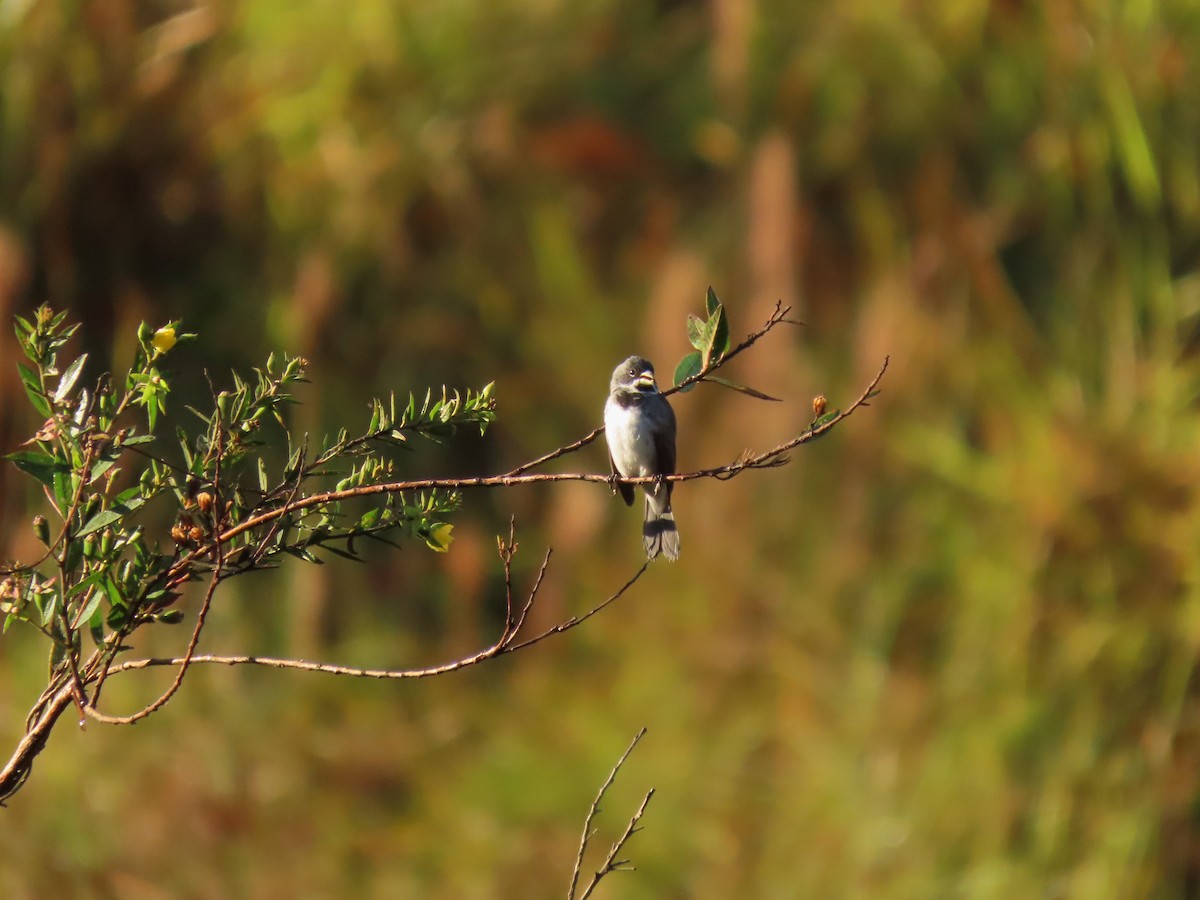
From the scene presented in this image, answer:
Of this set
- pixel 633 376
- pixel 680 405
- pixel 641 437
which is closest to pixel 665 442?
pixel 641 437

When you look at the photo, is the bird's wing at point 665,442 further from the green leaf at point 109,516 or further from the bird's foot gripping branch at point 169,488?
the green leaf at point 109,516

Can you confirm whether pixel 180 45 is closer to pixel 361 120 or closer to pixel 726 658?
pixel 361 120

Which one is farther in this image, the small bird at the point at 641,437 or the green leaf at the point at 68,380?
the small bird at the point at 641,437

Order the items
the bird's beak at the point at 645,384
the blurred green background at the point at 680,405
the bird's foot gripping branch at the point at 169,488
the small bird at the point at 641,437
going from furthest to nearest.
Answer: the blurred green background at the point at 680,405, the small bird at the point at 641,437, the bird's beak at the point at 645,384, the bird's foot gripping branch at the point at 169,488

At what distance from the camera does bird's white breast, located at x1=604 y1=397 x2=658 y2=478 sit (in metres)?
4.72

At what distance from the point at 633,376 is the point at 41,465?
224cm

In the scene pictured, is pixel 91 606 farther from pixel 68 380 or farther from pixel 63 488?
pixel 68 380

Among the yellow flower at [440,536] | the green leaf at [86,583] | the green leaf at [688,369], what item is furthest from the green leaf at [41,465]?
the green leaf at [688,369]

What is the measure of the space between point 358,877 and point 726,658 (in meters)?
1.94

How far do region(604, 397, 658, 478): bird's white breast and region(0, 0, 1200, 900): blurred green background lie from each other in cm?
291

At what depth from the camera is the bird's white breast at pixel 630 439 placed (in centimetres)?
472

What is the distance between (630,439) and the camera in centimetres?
475

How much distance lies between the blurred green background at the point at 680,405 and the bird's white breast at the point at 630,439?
9.54 ft

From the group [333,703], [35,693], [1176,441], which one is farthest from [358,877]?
[1176,441]
